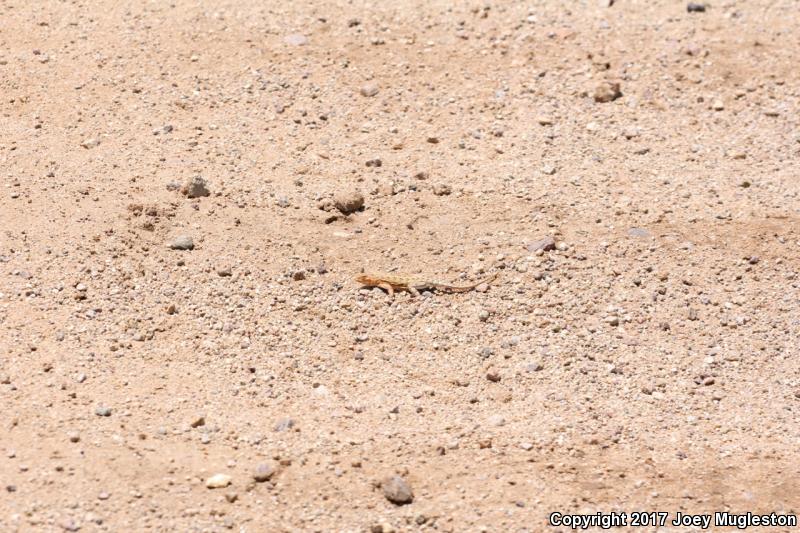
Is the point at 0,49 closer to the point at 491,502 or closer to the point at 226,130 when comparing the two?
the point at 226,130

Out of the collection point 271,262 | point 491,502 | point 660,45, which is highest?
point 660,45

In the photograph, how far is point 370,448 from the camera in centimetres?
477

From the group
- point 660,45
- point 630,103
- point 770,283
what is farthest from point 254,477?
point 660,45

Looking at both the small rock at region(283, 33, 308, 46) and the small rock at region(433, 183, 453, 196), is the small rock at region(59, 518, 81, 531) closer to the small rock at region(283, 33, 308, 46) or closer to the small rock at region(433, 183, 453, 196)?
the small rock at region(433, 183, 453, 196)

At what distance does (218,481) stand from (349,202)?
2.06 m

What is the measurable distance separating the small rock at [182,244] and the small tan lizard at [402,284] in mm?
889

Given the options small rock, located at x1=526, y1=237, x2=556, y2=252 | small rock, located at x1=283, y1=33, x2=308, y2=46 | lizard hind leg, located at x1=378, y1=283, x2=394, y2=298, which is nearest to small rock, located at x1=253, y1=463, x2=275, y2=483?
lizard hind leg, located at x1=378, y1=283, x2=394, y2=298

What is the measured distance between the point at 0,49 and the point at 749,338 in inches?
196

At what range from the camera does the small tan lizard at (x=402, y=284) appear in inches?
222

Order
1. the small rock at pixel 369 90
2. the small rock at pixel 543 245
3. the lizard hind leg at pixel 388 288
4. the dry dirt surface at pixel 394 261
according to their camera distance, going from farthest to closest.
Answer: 1. the small rock at pixel 369 90
2. the small rock at pixel 543 245
3. the lizard hind leg at pixel 388 288
4. the dry dirt surface at pixel 394 261

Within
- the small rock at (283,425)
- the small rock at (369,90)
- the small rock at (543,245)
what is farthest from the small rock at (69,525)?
the small rock at (369,90)

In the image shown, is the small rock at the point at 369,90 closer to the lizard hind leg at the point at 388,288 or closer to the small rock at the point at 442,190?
the small rock at the point at 442,190

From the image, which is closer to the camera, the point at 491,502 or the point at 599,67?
the point at 491,502

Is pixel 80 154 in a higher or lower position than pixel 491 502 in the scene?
higher
